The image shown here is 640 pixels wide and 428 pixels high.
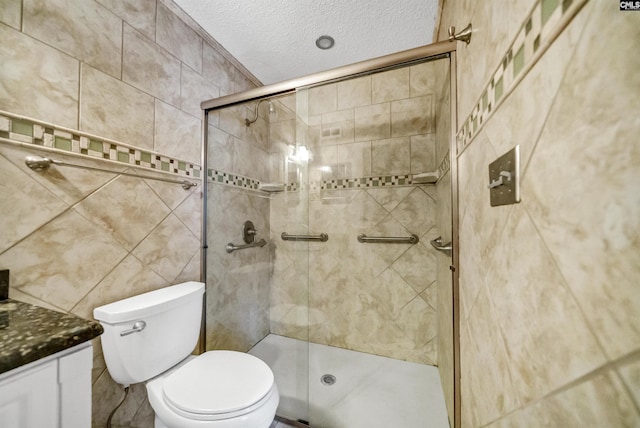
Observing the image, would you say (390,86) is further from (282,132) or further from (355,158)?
(282,132)

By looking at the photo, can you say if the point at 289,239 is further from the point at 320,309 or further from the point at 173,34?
the point at 173,34

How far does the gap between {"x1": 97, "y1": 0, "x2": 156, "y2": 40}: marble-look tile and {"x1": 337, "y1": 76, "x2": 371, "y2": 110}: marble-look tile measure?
1198 millimetres

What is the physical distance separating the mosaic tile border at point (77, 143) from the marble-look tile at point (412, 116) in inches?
59.1

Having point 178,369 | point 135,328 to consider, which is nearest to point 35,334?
point 135,328

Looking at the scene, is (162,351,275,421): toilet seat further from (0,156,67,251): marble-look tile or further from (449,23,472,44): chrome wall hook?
(449,23,472,44): chrome wall hook

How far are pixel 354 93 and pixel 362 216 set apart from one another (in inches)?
38.0

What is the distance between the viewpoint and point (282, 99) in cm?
157

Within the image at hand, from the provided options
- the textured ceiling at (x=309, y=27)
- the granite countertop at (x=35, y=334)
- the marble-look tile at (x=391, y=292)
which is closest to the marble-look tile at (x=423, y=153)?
the textured ceiling at (x=309, y=27)

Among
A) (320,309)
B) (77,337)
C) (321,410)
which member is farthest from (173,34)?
(321,410)

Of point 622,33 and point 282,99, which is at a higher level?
point 282,99

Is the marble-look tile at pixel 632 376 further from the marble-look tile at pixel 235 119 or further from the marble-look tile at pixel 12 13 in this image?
the marble-look tile at pixel 235 119

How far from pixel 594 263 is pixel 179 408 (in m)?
1.16

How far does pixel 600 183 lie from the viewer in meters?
0.28

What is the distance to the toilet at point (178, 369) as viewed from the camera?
823mm
